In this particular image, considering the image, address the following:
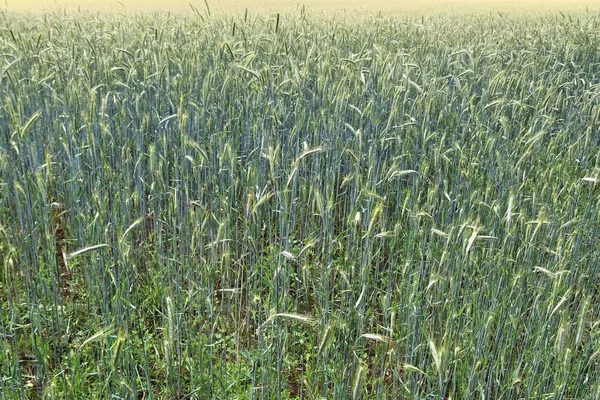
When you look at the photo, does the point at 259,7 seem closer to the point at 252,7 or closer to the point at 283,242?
the point at 252,7

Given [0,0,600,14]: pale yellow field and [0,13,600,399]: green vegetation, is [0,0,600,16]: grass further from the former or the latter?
Answer: [0,13,600,399]: green vegetation

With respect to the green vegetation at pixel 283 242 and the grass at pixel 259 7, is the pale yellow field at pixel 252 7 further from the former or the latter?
the green vegetation at pixel 283 242

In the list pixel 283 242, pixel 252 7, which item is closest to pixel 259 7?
pixel 252 7

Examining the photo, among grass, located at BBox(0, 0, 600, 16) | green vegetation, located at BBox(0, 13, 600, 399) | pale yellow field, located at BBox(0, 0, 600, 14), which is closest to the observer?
green vegetation, located at BBox(0, 13, 600, 399)

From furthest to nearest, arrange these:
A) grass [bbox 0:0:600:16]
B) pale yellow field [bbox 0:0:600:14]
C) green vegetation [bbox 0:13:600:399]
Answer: pale yellow field [bbox 0:0:600:14] < grass [bbox 0:0:600:16] < green vegetation [bbox 0:13:600:399]

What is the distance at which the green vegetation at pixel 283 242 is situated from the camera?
4.90 feet

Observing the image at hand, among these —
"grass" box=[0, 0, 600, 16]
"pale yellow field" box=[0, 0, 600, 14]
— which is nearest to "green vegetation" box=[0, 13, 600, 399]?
"grass" box=[0, 0, 600, 16]

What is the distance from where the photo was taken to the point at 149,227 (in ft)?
8.72

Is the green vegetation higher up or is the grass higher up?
the grass

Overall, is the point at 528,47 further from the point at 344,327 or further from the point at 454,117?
the point at 344,327

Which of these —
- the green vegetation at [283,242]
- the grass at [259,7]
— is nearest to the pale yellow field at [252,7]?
the grass at [259,7]

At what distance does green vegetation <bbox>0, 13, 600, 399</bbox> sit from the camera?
1.49 m

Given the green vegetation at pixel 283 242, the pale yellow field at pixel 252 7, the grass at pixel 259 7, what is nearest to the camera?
the green vegetation at pixel 283 242

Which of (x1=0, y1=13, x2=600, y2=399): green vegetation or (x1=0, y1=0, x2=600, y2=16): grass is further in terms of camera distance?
(x1=0, y1=0, x2=600, y2=16): grass
